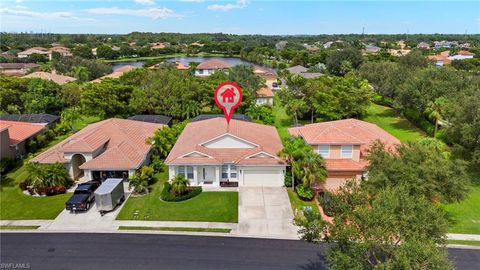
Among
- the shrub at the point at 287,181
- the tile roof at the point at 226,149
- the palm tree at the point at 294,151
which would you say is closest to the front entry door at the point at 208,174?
the tile roof at the point at 226,149

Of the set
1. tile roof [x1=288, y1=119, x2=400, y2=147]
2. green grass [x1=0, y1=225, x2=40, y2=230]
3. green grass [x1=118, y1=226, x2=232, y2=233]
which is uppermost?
tile roof [x1=288, y1=119, x2=400, y2=147]

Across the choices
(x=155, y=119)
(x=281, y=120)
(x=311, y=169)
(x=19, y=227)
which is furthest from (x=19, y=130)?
(x=281, y=120)

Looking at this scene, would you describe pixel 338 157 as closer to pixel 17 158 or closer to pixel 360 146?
pixel 360 146

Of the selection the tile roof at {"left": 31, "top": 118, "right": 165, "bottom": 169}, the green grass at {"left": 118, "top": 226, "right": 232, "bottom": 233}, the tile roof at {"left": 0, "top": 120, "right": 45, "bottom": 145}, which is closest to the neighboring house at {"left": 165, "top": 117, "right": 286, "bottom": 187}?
the tile roof at {"left": 31, "top": 118, "right": 165, "bottom": 169}

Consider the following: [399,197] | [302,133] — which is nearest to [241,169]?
[302,133]

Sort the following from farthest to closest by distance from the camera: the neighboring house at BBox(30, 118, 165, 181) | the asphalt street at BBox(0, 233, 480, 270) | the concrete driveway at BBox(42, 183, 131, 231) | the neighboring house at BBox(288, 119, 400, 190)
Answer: the neighboring house at BBox(30, 118, 165, 181) < the neighboring house at BBox(288, 119, 400, 190) < the concrete driveway at BBox(42, 183, 131, 231) < the asphalt street at BBox(0, 233, 480, 270)

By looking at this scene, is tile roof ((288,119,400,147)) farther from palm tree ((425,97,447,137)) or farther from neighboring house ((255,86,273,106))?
neighboring house ((255,86,273,106))

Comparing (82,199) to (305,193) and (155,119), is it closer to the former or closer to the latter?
(305,193)
